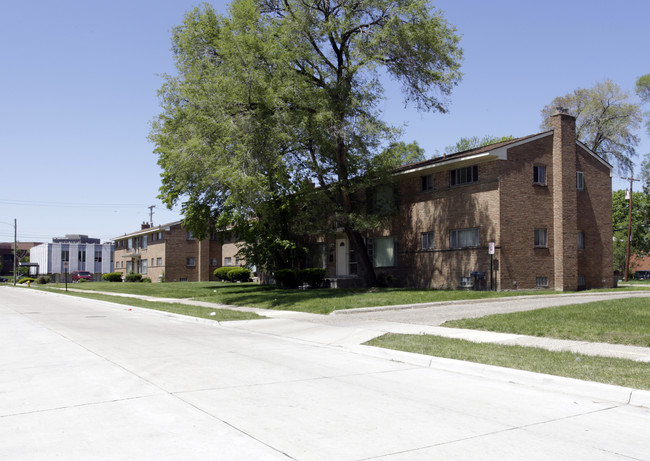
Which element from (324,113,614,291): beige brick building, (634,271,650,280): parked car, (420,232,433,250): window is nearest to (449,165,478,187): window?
(324,113,614,291): beige brick building

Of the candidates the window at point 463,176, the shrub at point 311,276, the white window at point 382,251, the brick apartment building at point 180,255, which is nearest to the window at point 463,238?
the window at point 463,176

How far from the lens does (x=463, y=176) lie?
27.5m

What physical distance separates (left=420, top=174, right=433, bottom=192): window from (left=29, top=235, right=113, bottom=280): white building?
81.3 m

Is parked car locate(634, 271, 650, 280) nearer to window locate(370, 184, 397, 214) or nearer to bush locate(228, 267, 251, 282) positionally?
bush locate(228, 267, 251, 282)

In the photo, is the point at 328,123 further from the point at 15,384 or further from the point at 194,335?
the point at 15,384

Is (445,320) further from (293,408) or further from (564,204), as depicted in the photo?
(564,204)

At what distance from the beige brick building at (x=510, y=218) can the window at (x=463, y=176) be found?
0.16ft

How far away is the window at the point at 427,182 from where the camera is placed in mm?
29125

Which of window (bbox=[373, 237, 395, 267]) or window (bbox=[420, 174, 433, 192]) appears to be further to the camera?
→ window (bbox=[373, 237, 395, 267])

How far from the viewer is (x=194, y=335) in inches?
577

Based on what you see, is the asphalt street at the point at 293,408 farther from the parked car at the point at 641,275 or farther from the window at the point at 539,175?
the parked car at the point at 641,275

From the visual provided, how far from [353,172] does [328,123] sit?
3.91 meters

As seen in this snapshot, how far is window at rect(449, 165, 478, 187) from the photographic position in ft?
88.2

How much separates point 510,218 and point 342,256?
483 inches
